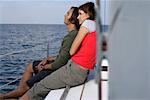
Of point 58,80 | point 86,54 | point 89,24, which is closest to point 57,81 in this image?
point 58,80

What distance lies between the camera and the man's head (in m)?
2.45

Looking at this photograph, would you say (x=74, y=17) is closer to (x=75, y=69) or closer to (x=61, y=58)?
(x=61, y=58)

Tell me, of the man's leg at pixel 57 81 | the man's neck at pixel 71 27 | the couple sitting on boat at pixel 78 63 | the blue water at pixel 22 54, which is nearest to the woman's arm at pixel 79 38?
the couple sitting on boat at pixel 78 63

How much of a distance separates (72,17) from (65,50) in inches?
9.7

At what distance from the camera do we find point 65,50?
2369 mm

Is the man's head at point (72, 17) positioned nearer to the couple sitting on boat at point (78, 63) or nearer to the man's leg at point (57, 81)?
the couple sitting on boat at point (78, 63)

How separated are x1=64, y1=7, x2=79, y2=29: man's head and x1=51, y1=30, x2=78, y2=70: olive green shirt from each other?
4.6 inches

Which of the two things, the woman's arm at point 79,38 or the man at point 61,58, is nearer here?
the woman's arm at point 79,38

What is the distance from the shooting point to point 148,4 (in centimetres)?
63

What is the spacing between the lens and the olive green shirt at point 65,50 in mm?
2345

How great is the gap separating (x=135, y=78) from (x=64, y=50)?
172 centimetres

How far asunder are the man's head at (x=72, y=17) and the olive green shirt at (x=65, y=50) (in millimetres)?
116

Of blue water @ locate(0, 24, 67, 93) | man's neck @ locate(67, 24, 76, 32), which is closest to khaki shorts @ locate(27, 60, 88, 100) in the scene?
man's neck @ locate(67, 24, 76, 32)

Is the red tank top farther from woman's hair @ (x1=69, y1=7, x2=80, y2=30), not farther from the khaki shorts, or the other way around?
woman's hair @ (x1=69, y1=7, x2=80, y2=30)
